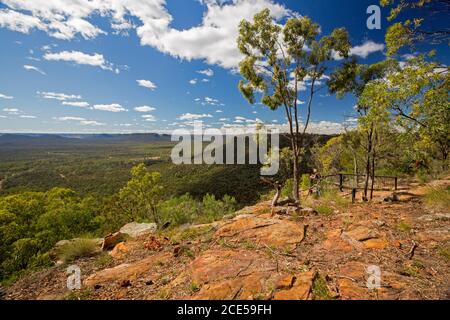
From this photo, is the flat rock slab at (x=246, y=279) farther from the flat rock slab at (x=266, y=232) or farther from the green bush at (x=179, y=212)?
the green bush at (x=179, y=212)

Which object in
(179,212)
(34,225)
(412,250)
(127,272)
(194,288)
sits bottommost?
(34,225)

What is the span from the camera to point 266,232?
6.54 m

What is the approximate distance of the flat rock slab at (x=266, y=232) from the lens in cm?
593

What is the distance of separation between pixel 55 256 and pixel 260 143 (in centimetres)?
1029

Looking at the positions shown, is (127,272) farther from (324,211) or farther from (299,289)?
(324,211)

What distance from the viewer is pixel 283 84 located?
41.5ft

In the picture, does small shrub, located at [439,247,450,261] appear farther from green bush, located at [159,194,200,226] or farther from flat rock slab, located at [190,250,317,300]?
green bush, located at [159,194,200,226]

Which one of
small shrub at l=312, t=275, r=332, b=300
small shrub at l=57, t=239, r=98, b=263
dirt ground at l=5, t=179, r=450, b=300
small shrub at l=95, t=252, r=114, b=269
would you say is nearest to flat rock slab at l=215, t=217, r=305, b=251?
dirt ground at l=5, t=179, r=450, b=300

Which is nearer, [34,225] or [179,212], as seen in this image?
[179,212]

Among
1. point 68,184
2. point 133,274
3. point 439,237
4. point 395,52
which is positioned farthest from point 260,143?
point 68,184

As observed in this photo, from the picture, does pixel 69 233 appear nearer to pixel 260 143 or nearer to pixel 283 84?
pixel 260 143

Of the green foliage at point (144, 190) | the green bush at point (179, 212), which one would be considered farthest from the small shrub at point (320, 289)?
the green foliage at point (144, 190)

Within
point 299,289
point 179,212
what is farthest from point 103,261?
point 179,212
